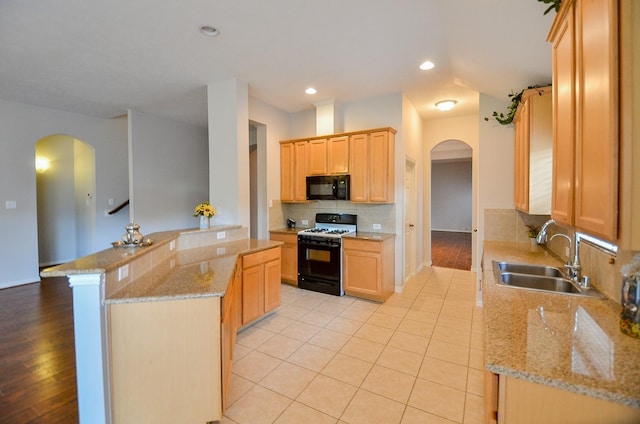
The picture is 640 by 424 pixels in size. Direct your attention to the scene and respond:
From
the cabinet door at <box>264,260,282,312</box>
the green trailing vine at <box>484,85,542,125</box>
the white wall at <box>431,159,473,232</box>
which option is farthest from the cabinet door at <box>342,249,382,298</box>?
the white wall at <box>431,159,473,232</box>

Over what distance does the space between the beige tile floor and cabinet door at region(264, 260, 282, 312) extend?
0.20 meters

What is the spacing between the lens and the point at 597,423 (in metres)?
0.87

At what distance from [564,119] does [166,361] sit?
257cm

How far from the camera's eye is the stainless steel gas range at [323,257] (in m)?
4.06

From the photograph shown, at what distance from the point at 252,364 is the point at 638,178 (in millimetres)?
2645

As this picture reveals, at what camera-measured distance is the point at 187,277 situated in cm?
201

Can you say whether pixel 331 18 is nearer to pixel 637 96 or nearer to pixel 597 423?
pixel 637 96

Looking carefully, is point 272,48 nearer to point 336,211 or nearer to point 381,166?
point 381,166

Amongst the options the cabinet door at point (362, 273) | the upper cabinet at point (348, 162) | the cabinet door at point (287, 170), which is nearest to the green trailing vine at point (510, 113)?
the upper cabinet at point (348, 162)

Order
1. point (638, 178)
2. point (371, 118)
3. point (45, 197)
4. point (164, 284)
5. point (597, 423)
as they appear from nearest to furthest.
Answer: point (597, 423) < point (638, 178) < point (164, 284) < point (371, 118) < point (45, 197)

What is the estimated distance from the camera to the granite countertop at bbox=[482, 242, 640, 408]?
0.87m

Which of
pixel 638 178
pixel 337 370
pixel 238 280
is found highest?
pixel 638 178

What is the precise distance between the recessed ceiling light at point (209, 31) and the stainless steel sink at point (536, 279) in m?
3.17

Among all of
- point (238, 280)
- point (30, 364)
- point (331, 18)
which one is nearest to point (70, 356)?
point (30, 364)
